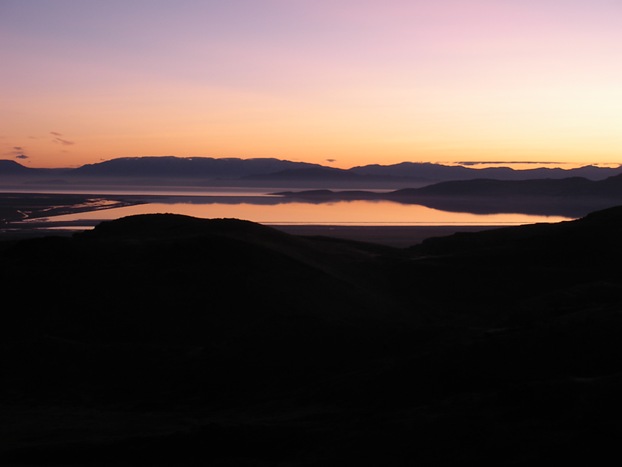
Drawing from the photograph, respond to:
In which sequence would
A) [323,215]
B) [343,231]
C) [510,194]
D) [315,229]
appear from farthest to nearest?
[510,194]
[323,215]
[315,229]
[343,231]

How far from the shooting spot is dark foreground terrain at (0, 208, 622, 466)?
9.20m

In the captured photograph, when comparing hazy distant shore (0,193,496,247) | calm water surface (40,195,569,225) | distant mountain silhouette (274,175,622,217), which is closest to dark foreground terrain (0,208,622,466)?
hazy distant shore (0,193,496,247)

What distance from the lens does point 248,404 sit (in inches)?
500

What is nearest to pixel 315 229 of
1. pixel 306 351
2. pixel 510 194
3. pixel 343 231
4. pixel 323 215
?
pixel 343 231

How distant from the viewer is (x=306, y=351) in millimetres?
15023

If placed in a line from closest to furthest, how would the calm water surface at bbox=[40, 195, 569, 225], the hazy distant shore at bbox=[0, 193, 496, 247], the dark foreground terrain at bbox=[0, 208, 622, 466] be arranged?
the dark foreground terrain at bbox=[0, 208, 622, 466] → the hazy distant shore at bbox=[0, 193, 496, 247] → the calm water surface at bbox=[40, 195, 569, 225]

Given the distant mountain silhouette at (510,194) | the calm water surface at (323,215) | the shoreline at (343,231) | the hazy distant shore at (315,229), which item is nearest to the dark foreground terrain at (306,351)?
the shoreline at (343,231)

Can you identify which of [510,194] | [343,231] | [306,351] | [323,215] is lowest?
A: [306,351]

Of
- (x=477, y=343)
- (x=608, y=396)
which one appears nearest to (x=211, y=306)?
(x=477, y=343)

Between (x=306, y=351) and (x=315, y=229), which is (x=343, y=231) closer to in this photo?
(x=315, y=229)

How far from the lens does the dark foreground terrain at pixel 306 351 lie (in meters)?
9.20

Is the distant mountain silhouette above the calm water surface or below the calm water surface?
above

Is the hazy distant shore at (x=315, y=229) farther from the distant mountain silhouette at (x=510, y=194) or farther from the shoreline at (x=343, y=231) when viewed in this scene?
the distant mountain silhouette at (x=510, y=194)

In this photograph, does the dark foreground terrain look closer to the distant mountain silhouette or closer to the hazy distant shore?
the hazy distant shore
